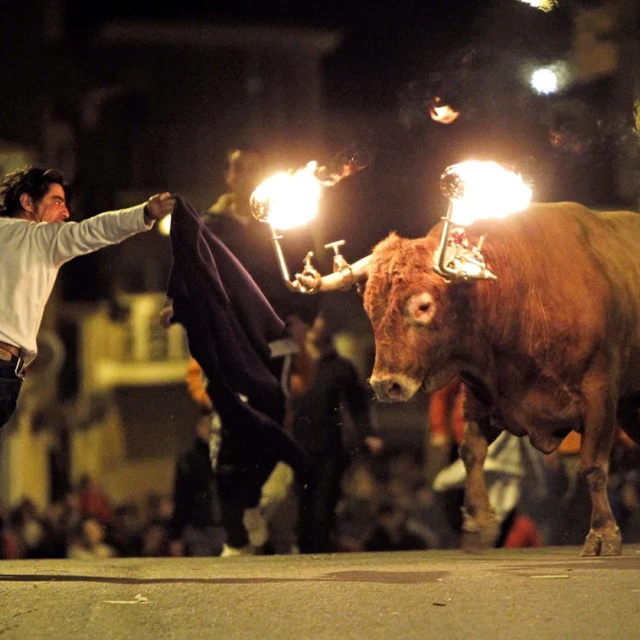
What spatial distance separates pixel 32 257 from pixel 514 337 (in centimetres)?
231

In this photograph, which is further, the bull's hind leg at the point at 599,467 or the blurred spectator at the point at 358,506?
the blurred spectator at the point at 358,506

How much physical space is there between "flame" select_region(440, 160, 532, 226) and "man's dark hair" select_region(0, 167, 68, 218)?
72.8 inches

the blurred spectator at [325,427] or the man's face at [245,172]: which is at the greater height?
the man's face at [245,172]

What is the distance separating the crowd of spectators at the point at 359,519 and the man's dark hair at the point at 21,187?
3081mm

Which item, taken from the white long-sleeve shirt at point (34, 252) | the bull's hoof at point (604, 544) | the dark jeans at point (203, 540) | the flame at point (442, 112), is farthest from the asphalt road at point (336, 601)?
the flame at point (442, 112)

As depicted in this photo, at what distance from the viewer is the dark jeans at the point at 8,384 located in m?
6.95

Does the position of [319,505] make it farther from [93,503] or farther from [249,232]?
[93,503]

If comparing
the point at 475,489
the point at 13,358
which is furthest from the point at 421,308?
the point at 13,358

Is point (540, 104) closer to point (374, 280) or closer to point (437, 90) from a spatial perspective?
point (437, 90)

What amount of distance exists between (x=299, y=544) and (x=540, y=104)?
115 inches

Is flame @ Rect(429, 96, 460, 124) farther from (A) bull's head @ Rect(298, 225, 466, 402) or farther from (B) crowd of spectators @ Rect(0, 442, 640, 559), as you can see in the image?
(B) crowd of spectators @ Rect(0, 442, 640, 559)

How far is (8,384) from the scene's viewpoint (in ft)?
22.9

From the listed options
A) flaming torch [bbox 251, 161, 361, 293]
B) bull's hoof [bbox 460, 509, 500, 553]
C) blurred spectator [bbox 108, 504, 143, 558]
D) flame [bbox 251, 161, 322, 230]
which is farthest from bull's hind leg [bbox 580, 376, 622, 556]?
blurred spectator [bbox 108, 504, 143, 558]

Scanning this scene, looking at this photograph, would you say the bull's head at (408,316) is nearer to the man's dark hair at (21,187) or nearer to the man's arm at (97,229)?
the man's arm at (97,229)
